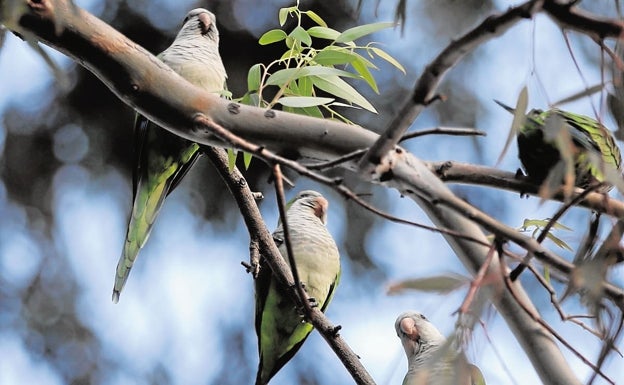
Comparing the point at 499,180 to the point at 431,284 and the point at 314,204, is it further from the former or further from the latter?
the point at 314,204

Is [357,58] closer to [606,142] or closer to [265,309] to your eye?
[606,142]

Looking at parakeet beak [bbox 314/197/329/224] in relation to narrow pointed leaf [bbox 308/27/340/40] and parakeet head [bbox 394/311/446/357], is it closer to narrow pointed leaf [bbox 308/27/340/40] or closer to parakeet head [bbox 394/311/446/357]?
parakeet head [bbox 394/311/446/357]

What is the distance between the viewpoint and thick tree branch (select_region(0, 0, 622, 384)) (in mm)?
806

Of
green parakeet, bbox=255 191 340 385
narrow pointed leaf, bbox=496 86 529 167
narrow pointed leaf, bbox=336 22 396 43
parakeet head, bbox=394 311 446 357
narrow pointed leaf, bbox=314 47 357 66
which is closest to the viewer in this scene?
narrow pointed leaf, bbox=496 86 529 167

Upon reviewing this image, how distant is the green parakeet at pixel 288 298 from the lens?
2008 mm

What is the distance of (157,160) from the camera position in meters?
1.86

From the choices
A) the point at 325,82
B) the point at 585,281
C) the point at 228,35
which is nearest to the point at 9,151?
the point at 228,35

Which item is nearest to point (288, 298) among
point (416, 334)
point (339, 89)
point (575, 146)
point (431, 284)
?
point (416, 334)

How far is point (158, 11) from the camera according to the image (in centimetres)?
335

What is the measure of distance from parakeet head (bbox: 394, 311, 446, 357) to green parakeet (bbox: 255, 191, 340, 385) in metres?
0.23

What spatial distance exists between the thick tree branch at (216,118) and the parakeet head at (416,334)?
1.30m

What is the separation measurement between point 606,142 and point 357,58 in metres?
0.41

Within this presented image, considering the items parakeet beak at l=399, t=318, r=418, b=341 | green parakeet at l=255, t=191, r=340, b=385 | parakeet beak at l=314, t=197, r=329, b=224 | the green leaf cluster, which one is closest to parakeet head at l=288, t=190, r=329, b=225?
parakeet beak at l=314, t=197, r=329, b=224

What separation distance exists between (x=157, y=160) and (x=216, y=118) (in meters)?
1.06
